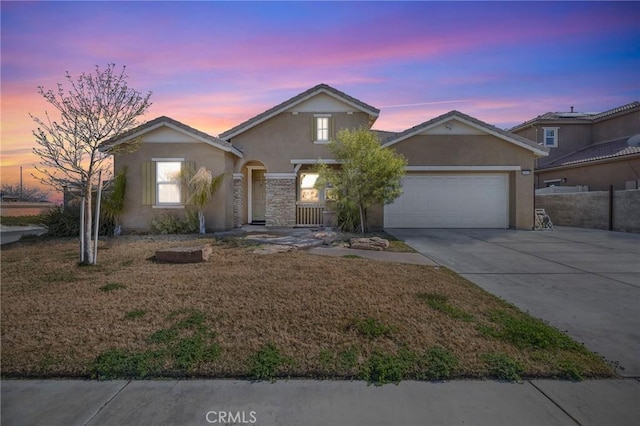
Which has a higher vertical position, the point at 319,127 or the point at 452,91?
the point at 452,91

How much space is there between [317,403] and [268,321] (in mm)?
1519

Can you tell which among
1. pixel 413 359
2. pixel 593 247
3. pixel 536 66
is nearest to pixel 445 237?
pixel 593 247

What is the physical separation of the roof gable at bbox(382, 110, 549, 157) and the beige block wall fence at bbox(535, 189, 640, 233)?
3762 millimetres

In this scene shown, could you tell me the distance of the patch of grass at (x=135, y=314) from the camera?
14.0 ft

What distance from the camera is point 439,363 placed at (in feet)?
10.4

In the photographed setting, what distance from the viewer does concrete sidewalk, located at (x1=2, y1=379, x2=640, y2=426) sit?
2492mm

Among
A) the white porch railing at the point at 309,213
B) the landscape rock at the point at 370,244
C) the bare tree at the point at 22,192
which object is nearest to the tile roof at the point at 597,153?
the white porch railing at the point at 309,213

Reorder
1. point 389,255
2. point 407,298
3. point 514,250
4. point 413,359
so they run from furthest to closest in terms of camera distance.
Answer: point 514,250 < point 389,255 < point 407,298 < point 413,359

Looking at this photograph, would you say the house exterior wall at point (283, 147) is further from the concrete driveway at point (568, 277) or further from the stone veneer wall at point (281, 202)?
the concrete driveway at point (568, 277)

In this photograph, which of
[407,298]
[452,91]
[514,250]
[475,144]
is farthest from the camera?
[452,91]

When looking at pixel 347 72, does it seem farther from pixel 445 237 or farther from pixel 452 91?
pixel 445 237

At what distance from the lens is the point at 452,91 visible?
52.0 ft

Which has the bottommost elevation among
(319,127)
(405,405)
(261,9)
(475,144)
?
(405,405)

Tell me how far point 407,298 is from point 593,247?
876 cm
